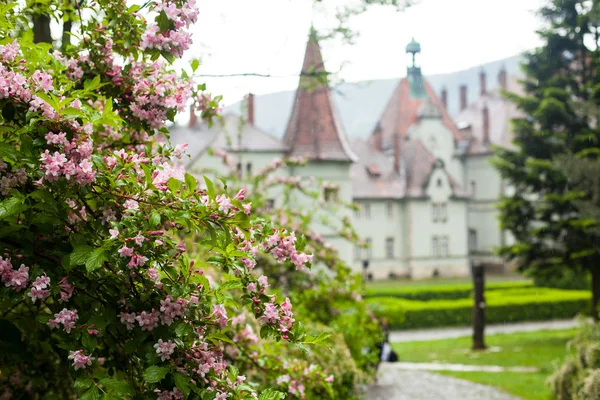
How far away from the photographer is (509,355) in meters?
17.5

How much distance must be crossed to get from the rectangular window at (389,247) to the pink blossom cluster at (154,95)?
44.9 metres

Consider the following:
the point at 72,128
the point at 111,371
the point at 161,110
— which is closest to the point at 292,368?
the point at 111,371

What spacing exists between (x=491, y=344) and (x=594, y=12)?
9.25 meters

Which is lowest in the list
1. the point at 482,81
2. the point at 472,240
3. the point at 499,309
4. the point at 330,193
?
the point at 499,309

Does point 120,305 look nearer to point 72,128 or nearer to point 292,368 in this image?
point 72,128

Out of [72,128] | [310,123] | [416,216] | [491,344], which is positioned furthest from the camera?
[416,216]

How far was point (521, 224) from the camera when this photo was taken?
67.6 ft

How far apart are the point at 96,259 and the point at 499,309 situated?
2605 centimetres

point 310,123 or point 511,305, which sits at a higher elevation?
point 310,123

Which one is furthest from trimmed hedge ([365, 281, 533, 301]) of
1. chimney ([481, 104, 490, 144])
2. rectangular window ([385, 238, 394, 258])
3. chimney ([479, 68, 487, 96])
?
chimney ([479, 68, 487, 96])

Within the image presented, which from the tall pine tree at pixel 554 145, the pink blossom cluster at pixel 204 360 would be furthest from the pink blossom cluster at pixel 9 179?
the tall pine tree at pixel 554 145

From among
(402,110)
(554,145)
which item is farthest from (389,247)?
(554,145)

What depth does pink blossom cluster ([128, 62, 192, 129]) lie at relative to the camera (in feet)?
9.95

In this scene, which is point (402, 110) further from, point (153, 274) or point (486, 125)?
point (153, 274)
